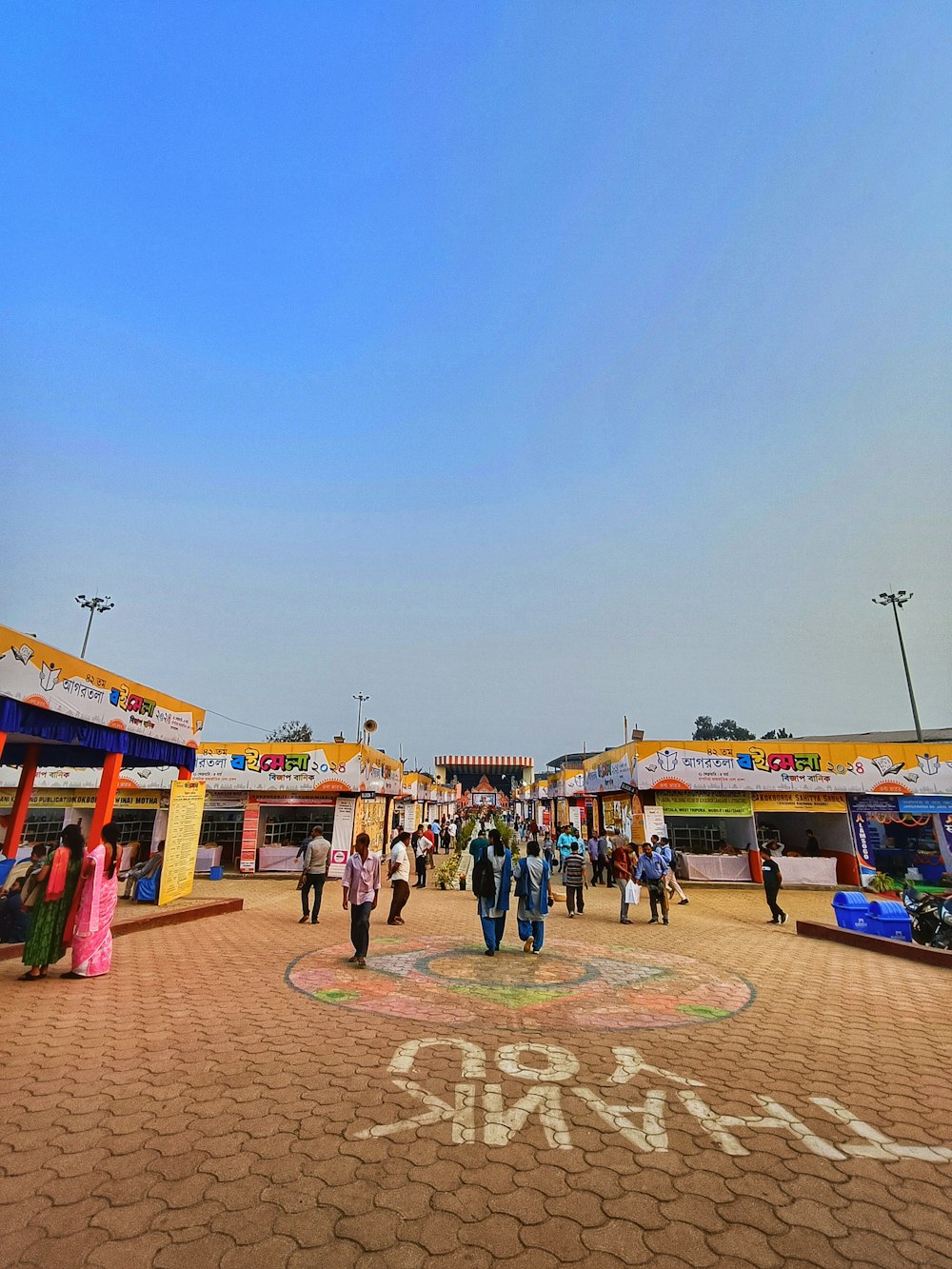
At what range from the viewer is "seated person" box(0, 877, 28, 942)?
7.73m

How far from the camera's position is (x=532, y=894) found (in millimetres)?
8594

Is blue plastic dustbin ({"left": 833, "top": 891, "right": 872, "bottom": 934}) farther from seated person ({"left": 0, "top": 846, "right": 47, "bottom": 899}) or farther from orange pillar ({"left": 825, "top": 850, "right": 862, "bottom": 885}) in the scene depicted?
seated person ({"left": 0, "top": 846, "right": 47, "bottom": 899})

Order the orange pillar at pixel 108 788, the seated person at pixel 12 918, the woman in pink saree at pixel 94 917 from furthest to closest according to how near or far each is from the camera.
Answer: the orange pillar at pixel 108 788 < the seated person at pixel 12 918 < the woman in pink saree at pixel 94 917

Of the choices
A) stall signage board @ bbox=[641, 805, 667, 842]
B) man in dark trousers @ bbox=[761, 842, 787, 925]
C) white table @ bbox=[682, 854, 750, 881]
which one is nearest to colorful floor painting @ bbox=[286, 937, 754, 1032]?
man in dark trousers @ bbox=[761, 842, 787, 925]

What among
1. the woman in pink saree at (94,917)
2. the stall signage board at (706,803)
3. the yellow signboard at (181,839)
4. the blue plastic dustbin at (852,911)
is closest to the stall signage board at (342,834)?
the yellow signboard at (181,839)

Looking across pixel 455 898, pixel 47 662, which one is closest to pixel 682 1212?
pixel 47 662

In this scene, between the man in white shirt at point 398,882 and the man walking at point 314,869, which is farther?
the man in white shirt at point 398,882

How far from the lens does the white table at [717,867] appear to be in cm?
2011

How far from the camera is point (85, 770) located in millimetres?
21781

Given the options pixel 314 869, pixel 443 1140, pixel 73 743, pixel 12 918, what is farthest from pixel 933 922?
pixel 73 743

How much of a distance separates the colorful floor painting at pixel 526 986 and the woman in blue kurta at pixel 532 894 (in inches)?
11.1

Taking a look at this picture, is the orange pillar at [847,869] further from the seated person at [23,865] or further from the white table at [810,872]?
the seated person at [23,865]

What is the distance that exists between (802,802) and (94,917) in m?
20.6

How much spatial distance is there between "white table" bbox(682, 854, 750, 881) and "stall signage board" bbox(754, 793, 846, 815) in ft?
6.38
